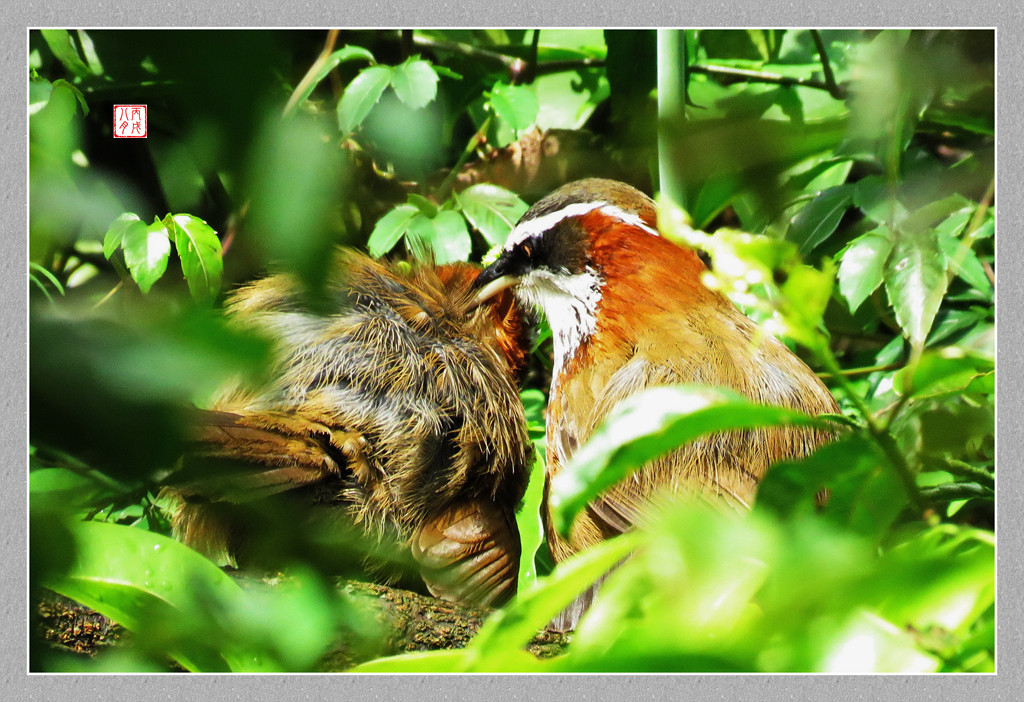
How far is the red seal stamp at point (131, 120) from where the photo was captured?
709 mm

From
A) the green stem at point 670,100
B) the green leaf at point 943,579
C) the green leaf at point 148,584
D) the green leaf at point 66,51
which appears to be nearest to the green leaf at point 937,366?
the green leaf at point 943,579

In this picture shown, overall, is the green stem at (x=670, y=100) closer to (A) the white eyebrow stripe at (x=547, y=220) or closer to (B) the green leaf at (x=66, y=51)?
(A) the white eyebrow stripe at (x=547, y=220)

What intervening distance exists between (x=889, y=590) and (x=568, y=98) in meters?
1.61

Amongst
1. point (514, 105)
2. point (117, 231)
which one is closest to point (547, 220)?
point (514, 105)

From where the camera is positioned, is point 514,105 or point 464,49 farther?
point 514,105

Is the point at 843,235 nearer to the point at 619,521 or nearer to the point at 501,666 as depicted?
the point at 619,521

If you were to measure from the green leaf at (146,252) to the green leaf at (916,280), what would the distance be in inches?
47.9

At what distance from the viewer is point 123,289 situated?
1.00 meters

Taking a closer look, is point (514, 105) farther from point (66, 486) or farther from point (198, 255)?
point (66, 486)

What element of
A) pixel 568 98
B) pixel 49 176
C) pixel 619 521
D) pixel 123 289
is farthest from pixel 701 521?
pixel 568 98

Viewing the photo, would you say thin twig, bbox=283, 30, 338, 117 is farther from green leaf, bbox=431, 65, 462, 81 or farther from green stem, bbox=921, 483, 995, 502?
green stem, bbox=921, 483, 995, 502

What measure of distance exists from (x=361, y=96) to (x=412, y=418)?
24.7 inches

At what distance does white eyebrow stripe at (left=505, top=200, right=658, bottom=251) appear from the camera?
1828 mm

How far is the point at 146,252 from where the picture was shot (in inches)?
43.5
